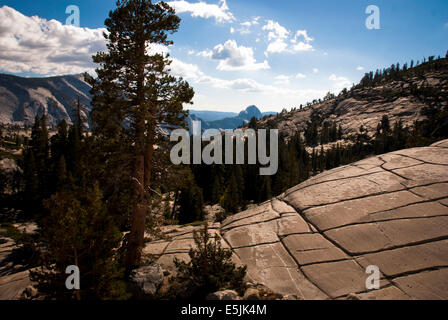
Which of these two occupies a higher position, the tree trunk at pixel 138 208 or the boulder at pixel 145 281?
the tree trunk at pixel 138 208

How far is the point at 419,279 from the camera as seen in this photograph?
8.85 m

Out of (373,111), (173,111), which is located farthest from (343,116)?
(173,111)

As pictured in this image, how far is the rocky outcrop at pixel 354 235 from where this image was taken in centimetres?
941

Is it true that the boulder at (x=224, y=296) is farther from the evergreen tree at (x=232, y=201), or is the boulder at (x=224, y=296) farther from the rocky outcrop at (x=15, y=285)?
the evergreen tree at (x=232, y=201)

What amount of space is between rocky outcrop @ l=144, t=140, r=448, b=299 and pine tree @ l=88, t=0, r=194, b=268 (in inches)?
231

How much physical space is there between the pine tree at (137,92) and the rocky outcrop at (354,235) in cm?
586

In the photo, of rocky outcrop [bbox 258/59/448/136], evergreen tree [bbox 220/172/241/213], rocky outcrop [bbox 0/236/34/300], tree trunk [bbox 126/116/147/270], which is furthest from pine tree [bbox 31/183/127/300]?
rocky outcrop [bbox 258/59/448/136]

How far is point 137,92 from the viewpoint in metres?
11.4

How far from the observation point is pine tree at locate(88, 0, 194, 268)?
10.8 m

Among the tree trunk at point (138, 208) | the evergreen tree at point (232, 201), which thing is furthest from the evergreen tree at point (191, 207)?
the tree trunk at point (138, 208)

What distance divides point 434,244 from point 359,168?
9126 millimetres

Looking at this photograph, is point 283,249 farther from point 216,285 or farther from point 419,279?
point 419,279

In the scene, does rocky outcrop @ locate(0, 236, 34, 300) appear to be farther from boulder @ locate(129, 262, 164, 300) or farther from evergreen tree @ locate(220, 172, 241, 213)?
evergreen tree @ locate(220, 172, 241, 213)

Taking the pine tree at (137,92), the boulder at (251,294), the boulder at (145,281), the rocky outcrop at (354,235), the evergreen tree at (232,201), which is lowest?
the evergreen tree at (232,201)
